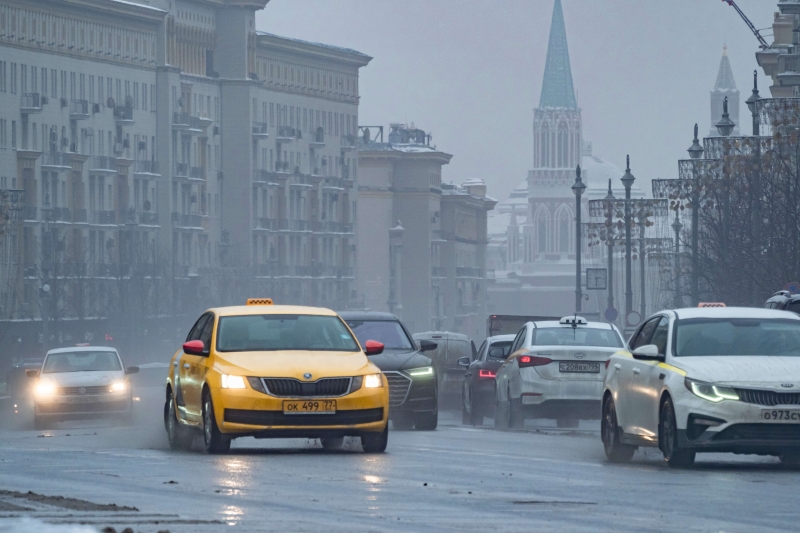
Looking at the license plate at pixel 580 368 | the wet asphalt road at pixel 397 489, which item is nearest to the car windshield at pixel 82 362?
the license plate at pixel 580 368

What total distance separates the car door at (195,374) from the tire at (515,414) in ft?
21.0

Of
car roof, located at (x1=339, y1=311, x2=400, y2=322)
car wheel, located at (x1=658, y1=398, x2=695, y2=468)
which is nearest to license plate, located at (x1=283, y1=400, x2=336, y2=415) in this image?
car wheel, located at (x1=658, y1=398, x2=695, y2=468)

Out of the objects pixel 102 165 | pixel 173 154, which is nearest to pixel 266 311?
pixel 102 165

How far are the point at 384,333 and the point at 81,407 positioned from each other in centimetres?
966

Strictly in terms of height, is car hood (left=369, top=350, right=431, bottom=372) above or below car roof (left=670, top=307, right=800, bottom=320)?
below

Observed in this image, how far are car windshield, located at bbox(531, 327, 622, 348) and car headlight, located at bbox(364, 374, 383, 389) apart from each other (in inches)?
297

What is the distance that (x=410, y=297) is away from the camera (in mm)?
190625

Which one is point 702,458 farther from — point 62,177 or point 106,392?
point 62,177

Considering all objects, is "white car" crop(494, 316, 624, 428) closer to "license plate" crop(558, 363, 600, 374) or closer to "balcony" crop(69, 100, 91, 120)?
"license plate" crop(558, 363, 600, 374)

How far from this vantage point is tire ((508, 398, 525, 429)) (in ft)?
88.3

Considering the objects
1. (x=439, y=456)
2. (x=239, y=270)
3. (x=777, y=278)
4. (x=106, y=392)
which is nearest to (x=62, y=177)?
(x=239, y=270)

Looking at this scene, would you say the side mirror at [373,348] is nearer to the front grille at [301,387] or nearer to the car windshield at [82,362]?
the front grille at [301,387]

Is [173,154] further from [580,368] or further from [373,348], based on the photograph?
[373,348]

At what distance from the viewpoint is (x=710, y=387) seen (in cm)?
1741
